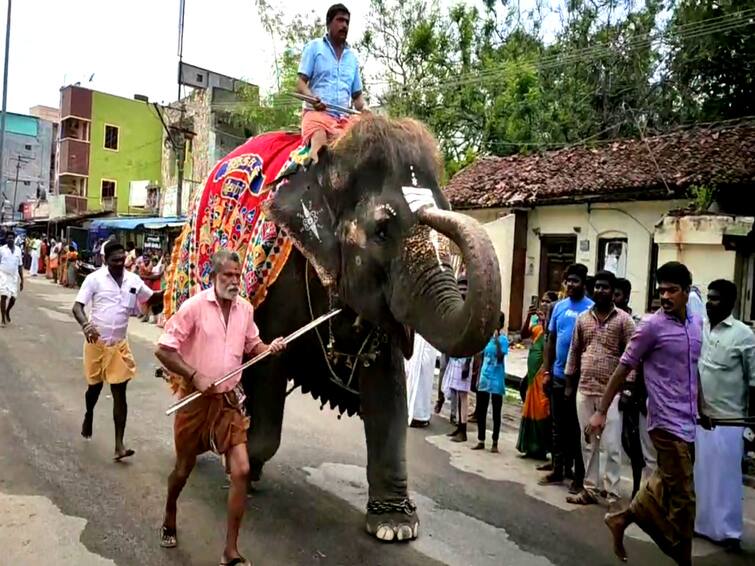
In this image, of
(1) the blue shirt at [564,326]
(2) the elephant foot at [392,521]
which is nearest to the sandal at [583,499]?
(1) the blue shirt at [564,326]

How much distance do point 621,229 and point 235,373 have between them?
11.1 meters

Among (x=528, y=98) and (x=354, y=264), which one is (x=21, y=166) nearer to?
(x=528, y=98)

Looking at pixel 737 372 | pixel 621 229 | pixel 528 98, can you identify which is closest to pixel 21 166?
pixel 528 98

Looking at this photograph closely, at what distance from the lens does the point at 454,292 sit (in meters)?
3.33

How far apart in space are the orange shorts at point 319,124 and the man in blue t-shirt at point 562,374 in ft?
7.24

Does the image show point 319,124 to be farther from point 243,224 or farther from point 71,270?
point 71,270

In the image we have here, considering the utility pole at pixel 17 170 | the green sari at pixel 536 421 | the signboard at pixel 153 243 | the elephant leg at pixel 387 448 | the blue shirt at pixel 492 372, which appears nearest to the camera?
the elephant leg at pixel 387 448

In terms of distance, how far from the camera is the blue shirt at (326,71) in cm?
506

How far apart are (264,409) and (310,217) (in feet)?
4.17

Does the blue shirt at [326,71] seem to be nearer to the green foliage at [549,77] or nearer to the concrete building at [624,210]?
the concrete building at [624,210]

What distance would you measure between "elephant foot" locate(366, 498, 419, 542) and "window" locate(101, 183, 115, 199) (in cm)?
3750

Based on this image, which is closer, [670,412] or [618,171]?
[670,412]

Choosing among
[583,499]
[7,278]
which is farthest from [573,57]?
[583,499]

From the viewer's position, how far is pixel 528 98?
20078 millimetres
